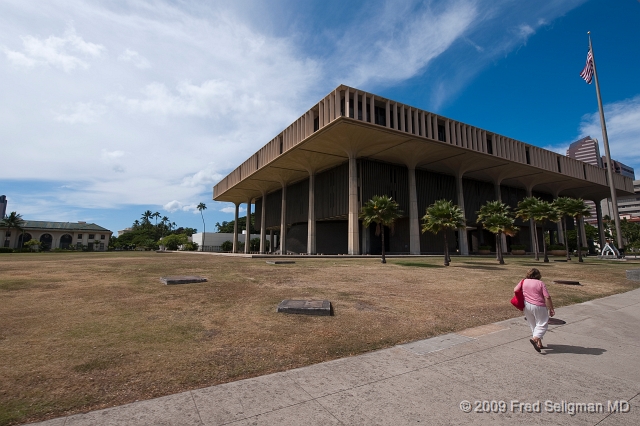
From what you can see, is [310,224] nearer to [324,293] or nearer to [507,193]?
[324,293]

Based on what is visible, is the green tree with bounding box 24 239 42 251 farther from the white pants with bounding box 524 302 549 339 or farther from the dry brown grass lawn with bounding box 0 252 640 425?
the white pants with bounding box 524 302 549 339

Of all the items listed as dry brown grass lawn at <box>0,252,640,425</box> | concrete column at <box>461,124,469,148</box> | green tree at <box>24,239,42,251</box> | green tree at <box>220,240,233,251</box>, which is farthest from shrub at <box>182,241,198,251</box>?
dry brown grass lawn at <box>0,252,640,425</box>

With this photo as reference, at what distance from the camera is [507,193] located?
6281 centimetres

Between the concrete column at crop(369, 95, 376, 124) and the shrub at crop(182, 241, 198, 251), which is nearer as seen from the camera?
the concrete column at crop(369, 95, 376, 124)

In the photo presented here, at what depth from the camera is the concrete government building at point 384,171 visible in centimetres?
3788

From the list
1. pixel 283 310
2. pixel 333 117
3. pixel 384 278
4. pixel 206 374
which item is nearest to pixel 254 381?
pixel 206 374

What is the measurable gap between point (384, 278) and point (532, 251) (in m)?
61.9

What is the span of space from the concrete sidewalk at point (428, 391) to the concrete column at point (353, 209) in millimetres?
32767

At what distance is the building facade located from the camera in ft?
299

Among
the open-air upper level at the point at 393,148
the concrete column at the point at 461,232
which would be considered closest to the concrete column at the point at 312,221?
the open-air upper level at the point at 393,148

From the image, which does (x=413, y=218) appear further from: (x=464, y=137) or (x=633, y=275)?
(x=633, y=275)

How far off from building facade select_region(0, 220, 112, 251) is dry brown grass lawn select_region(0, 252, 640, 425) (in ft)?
354

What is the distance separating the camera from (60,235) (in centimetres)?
9944

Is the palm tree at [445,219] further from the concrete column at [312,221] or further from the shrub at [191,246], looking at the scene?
the shrub at [191,246]
